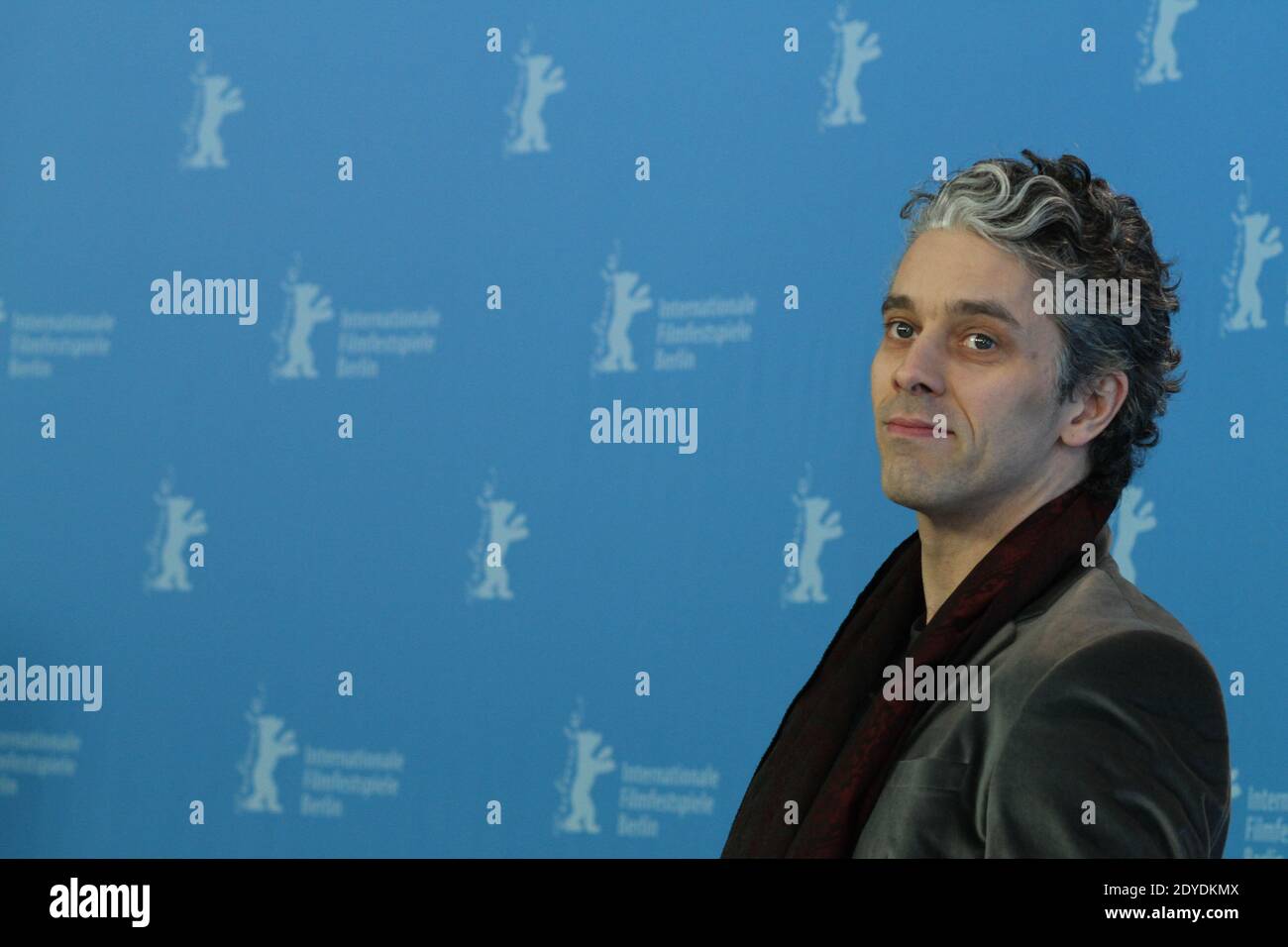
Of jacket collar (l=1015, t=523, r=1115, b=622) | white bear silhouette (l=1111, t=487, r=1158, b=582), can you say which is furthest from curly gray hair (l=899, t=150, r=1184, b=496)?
white bear silhouette (l=1111, t=487, r=1158, b=582)

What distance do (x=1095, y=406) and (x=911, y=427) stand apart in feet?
0.72

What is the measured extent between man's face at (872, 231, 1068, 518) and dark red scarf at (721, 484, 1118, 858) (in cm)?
7

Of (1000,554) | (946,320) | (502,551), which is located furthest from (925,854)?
(502,551)

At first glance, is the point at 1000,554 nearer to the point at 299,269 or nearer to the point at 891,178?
the point at 891,178

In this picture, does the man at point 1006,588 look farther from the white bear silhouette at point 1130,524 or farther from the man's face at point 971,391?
the white bear silhouette at point 1130,524

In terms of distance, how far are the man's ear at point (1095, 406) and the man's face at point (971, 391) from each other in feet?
0.07

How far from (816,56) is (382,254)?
101 cm

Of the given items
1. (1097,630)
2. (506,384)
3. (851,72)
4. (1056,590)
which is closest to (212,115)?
(506,384)

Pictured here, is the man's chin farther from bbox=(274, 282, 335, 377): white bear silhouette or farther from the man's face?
bbox=(274, 282, 335, 377): white bear silhouette

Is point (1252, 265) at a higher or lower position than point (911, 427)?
higher

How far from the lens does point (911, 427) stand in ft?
5.26

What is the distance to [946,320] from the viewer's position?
5.23 ft

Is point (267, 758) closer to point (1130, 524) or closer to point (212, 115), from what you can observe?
point (212, 115)

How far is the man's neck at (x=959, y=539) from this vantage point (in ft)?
5.24
